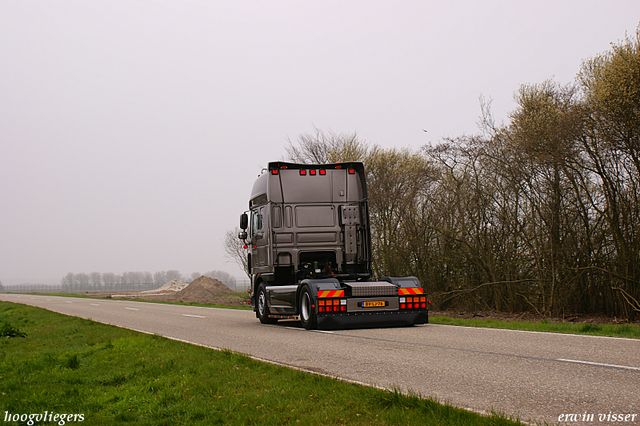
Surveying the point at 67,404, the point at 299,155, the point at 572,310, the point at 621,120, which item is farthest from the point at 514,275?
the point at 299,155

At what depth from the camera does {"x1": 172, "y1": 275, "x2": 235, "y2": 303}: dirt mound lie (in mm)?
50750

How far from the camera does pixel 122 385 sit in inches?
284

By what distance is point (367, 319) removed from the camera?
13680mm

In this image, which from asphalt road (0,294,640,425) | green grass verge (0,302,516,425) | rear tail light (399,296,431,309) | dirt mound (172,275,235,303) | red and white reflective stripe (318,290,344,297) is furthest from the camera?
dirt mound (172,275,235,303)

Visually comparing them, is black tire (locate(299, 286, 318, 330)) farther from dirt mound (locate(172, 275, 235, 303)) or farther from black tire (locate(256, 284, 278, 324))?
dirt mound (locate(172, 275, 235, 303))

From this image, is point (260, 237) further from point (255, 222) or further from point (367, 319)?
point (367, 319)

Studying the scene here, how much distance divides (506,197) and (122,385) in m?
14.6

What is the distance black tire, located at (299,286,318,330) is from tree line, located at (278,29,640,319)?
23.3ft

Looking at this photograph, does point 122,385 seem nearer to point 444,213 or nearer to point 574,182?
point 574,182

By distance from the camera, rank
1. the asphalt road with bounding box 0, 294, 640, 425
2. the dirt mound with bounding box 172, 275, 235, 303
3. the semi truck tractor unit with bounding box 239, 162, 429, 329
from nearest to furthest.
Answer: the asphalt road with bounding box 0, 294, 640, 425, the semi truck tractor unit with bounding box 239, 162, 429, 329, the dirt mound with bounding box 172, 275, 235, 303

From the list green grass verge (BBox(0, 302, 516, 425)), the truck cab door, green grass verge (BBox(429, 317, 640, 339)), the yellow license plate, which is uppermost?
the truck cab door

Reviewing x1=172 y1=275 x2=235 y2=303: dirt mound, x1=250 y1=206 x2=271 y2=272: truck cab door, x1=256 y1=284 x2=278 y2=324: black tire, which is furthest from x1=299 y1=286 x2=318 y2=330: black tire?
x1=172 y1=275 x2=235 y2=303: dirt mound

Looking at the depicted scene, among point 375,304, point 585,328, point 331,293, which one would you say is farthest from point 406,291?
point 585,328

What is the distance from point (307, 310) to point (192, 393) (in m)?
7.94
